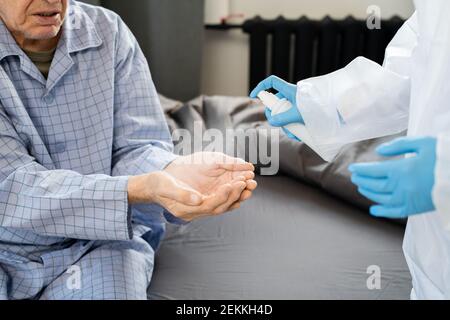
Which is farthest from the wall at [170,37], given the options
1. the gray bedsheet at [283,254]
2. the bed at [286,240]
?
the gray bedsheet at [283,254]

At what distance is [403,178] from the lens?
0.62 meters

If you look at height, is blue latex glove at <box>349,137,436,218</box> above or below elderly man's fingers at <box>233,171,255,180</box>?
above

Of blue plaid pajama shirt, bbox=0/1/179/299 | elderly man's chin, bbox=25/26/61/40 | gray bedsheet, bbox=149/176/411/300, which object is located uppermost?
elderly man's chin, bbox=25/26/61/40

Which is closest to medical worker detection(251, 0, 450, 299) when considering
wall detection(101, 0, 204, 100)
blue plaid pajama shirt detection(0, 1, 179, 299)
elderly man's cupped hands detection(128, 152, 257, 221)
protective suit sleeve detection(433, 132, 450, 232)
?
protective suit sleeve detection(433, 132, 450, 232)

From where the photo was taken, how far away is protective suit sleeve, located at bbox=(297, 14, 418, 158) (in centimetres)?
81

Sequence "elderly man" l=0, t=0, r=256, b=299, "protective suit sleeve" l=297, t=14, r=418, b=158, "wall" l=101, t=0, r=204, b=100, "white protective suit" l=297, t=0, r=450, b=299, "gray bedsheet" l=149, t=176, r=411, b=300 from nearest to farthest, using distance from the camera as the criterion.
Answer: "white protective suit" l=297, t=0, r=450, b=299, "protective suit sleeve" l=297, t=14, r=418, b=158, "elderly man" l=0, t=0, r=256, b=299, "gray bedsheet" l=149, t=176, r=411, b=300, "wall" l=101, t=0, r=204, b=100

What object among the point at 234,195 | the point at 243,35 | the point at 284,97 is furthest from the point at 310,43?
the point at 234,195

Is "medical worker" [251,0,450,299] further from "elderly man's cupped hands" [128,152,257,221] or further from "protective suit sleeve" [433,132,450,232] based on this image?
"elderly man's cupped hands" [128,152,257,221]

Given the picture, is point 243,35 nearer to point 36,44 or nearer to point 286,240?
point 286,240

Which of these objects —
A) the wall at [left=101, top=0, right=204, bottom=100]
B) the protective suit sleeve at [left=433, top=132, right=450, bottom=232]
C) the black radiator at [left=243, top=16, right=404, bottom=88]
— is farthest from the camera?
the black radiator at [left=243, top=16, right=404, bottom=88]

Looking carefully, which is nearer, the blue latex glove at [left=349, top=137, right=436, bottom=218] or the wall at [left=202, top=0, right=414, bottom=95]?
the blue latex glove at [left=349, top=137, right=436, bottom=218]

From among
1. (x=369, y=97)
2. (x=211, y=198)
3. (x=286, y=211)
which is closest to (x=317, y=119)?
(x=369, y=97)

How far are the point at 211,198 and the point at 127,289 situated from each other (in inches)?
10.1
